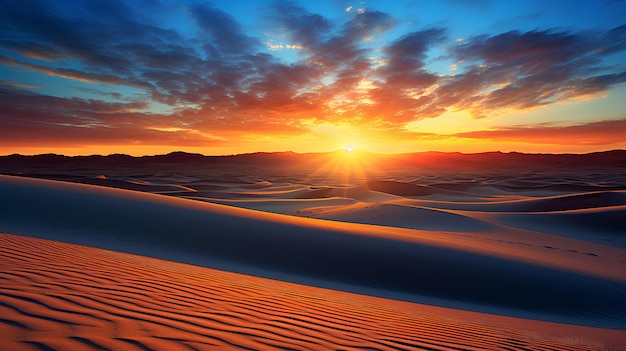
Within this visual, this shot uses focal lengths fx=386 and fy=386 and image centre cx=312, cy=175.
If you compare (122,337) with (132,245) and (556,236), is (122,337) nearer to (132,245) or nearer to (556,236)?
(132,245)

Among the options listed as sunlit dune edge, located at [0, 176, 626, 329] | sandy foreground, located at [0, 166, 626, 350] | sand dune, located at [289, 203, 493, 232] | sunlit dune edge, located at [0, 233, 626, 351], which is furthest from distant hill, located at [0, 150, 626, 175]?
sunlit dune edge, located at [0, 233, 626, 351]

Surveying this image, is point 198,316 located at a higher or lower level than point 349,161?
lower

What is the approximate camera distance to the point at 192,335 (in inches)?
99.3

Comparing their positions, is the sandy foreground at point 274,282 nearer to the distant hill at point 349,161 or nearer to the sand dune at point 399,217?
the sand dune at point 399,217

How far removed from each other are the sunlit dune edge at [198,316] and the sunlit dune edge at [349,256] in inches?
51.7

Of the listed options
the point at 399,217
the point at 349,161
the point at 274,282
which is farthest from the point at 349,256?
the point at 349,161

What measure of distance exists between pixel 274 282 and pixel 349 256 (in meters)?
2.75

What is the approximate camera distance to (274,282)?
222 inches

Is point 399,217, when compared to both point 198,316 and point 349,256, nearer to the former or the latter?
point 349,256

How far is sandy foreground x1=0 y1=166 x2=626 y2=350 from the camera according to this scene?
2.68 m

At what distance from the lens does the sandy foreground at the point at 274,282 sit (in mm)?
2680

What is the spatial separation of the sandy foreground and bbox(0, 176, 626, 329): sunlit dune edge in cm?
4

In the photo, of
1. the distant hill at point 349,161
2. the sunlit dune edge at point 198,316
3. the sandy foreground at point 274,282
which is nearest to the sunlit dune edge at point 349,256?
the sandy foreground at point 274,282

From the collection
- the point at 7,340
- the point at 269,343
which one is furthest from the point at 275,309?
the point at 7,340
